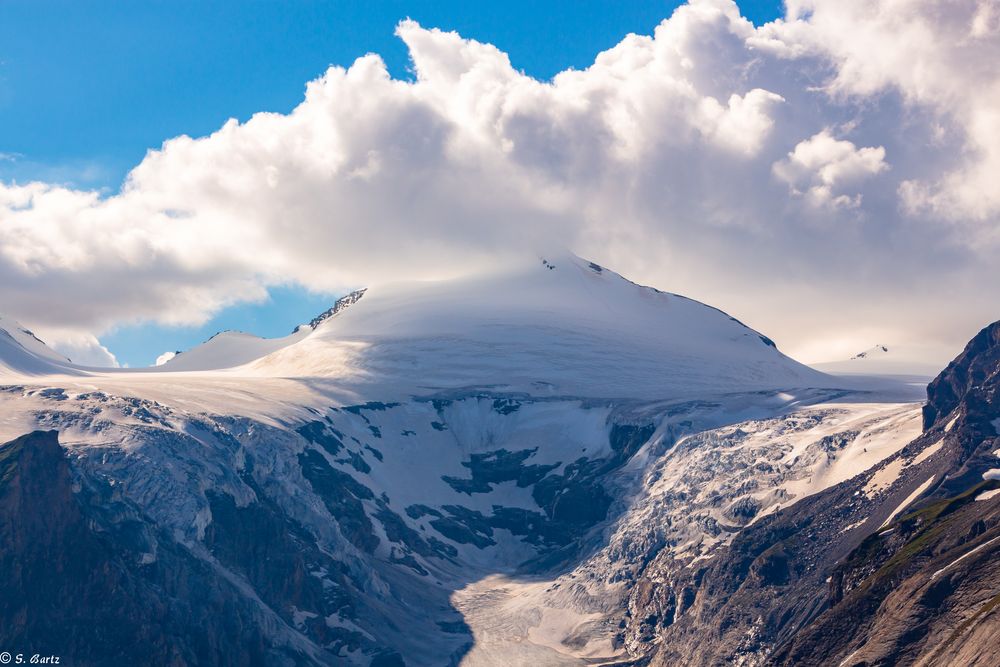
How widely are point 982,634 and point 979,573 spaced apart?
19.1 m

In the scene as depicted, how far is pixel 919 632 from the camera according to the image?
19938 cm

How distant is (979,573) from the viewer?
199250 mm

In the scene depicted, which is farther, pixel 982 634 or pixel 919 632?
pixel 919 632

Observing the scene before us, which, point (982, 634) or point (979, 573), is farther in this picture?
point (979, 573)

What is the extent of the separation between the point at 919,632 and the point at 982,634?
18.4m

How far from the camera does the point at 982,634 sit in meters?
182

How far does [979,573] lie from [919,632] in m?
11.3
